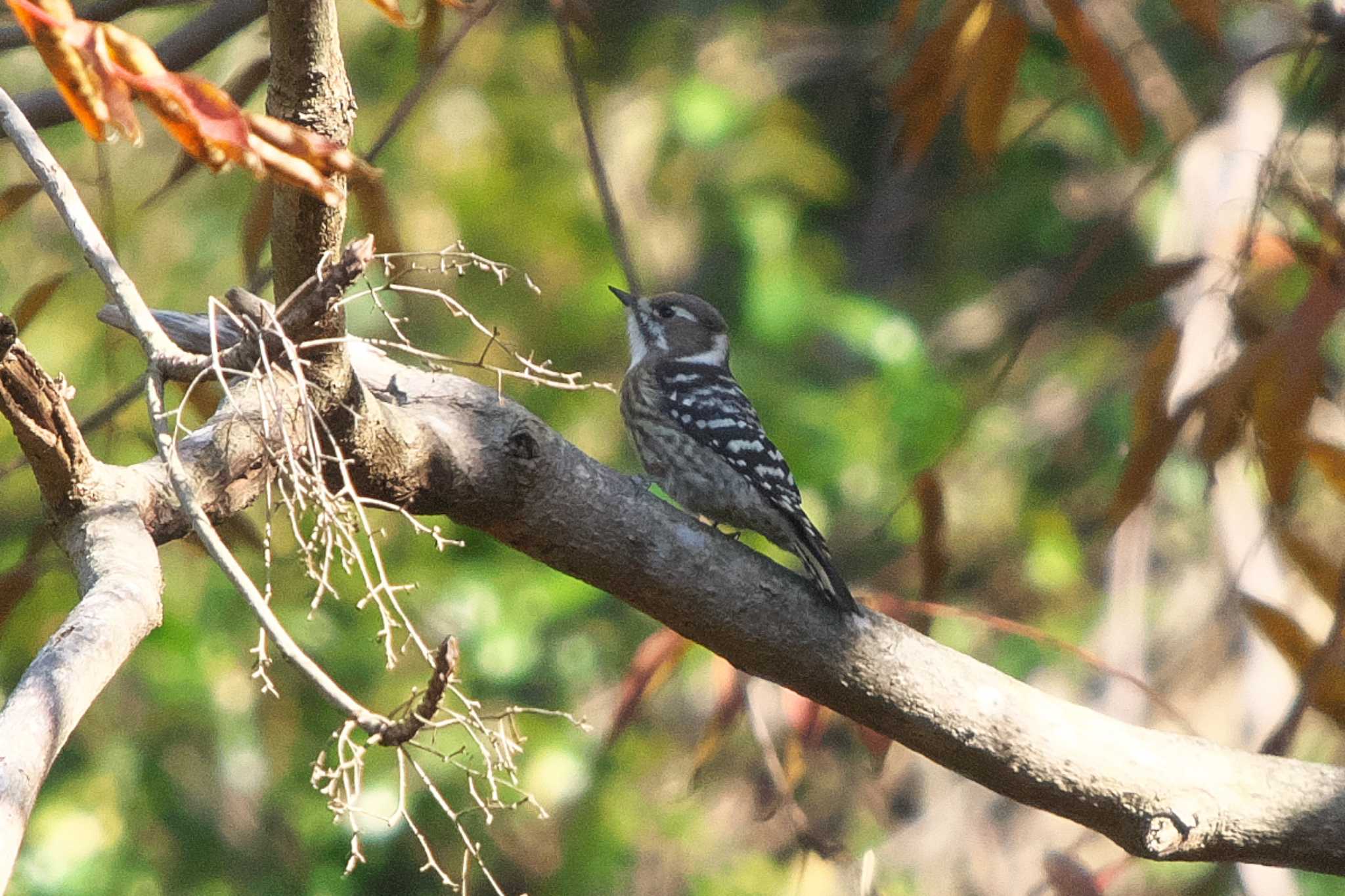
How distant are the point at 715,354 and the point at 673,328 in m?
0.23

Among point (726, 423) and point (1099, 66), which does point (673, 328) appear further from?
point (1099, 66)

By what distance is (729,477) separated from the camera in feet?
13.8

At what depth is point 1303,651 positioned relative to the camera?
124 inches

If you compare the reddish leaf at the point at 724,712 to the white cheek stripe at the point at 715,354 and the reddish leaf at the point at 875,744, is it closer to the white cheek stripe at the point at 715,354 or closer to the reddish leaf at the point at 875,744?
the reddish leaf at the point at 875,744

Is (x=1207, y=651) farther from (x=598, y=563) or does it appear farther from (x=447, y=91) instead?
(x=598, y=563)

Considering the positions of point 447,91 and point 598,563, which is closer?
point 598,563

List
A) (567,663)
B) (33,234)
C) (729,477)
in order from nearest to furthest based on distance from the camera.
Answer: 1. (729,477)
2. (567,663)
3. (33,234)

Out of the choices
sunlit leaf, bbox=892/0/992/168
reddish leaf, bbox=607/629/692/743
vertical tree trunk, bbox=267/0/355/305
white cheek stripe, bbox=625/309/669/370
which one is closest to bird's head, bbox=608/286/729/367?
white cheek stripe, bbox=625/309/669/370

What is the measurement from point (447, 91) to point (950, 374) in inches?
122

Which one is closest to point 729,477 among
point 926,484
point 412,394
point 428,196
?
point 926,484

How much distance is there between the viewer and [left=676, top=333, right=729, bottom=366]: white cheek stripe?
17.3ft

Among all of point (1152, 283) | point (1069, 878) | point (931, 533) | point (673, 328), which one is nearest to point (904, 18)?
point (1152, 283)

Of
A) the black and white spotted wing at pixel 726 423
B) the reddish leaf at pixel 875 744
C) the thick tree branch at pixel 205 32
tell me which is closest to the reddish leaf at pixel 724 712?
the reddish leaf at pixel 875 744

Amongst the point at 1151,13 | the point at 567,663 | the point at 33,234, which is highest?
the point at 1151,13
